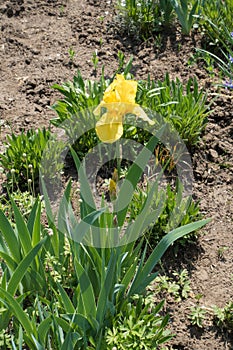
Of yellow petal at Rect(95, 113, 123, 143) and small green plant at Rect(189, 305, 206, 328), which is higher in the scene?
yellow petal at Rect(95, 113, 123, 143)

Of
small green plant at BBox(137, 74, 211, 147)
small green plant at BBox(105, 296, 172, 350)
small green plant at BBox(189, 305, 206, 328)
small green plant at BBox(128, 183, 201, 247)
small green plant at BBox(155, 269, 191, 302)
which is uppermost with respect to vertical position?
small green plant at BBox(137, 74, 211, 147)

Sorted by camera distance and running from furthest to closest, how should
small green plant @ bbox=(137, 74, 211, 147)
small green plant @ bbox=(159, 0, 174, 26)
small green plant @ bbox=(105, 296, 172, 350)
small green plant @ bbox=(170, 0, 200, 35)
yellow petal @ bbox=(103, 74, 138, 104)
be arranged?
small green plant @ bbox=(159, 0, 174, 26) < small green plant @ bbox=(170, 0, 200, 35) < small green plant @ bbox=(137, 74, 211, 147) < small green plant @ bbox=(105, 296, 172, 350) < yellow petal @ bbox=(103, 74, 138, 104)

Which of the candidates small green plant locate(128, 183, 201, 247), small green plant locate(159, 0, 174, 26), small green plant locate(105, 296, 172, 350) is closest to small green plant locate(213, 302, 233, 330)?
small green plant locate(105, 296, 172, 350)

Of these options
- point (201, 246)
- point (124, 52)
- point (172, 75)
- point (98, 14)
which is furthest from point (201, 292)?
point (98, 14)

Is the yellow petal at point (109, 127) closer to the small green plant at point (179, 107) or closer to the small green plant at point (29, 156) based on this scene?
the small green plant at point (29, 156)

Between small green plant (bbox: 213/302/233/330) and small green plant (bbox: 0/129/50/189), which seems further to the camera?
small green plant (bbox: 0/129/50/189)

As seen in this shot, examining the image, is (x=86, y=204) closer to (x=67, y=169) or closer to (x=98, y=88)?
(x=67, y=169)

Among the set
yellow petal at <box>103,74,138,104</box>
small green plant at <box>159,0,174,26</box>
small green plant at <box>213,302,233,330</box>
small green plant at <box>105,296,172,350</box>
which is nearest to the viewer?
yellow petal at <box>103,74,138,104</box>

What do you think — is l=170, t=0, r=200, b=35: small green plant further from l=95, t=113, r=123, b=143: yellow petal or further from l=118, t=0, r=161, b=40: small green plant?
l=95, t=113, r=123, b=143: yellow petal

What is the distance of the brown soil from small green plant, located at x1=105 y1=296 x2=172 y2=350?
23 centimetres

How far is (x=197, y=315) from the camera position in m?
2.60

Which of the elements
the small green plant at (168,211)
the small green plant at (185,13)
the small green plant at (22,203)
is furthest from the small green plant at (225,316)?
the small green plant at (185,13)

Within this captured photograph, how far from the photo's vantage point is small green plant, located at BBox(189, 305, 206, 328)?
2594mm

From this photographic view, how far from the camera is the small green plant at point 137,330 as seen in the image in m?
2.22
